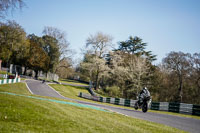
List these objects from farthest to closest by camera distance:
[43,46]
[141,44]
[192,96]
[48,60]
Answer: [43,46], [48,60], [141,44], [192,96]

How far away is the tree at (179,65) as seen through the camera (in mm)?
42681

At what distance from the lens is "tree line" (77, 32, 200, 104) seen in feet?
142

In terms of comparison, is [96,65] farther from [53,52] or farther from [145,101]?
[145,101]

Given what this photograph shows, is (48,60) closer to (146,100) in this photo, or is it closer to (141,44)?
(141,44)

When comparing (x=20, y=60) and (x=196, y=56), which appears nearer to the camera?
(x=196, y=56)

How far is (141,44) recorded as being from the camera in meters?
60.5

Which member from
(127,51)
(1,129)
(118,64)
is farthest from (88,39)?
(1,129)

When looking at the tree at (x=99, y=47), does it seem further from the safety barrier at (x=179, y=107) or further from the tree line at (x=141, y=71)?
the safety barrier at (x=179, y=107)

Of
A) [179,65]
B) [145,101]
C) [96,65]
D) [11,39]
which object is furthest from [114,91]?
[145,101]

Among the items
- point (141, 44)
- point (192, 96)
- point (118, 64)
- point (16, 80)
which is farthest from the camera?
point (141, 44)

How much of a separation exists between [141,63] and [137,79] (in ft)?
14.4

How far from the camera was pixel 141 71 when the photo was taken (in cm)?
5209

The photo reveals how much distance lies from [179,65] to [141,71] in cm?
1084

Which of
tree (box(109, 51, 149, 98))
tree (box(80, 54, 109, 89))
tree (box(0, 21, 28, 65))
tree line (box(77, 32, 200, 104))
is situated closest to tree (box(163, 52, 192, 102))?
tree line (box(77, 32, 200, 104))
